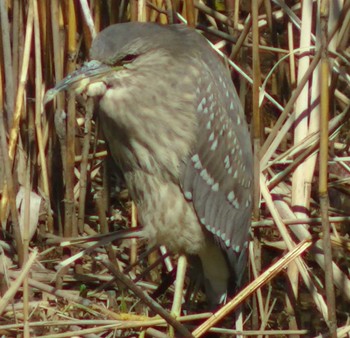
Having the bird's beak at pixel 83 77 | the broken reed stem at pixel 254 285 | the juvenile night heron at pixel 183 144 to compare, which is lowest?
the broken reed stem at pixel 254 285

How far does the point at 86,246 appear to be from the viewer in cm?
382

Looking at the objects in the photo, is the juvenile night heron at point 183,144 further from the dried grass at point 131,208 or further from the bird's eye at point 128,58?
the dried grass at point 131,208

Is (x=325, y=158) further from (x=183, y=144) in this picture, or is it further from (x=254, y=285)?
(x=183, y=144)

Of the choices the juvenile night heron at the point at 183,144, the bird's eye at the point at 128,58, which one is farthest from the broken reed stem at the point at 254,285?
the bird's eye at the point at 128,58

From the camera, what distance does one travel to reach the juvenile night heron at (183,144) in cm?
Answer: 348

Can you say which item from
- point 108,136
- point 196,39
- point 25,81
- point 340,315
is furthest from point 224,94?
point 340,315

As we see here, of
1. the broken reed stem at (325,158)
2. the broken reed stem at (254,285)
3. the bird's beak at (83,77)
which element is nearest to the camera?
the broken reed stem at (325,158)

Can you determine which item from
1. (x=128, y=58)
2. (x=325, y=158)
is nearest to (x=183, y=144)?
(x=128, y=58)

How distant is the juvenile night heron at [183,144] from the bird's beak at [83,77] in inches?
3.1

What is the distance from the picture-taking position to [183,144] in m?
3.60

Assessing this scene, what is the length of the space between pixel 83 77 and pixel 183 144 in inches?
22.1

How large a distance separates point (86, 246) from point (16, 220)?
13.5 inches

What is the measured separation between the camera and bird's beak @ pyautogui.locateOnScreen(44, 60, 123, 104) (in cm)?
317

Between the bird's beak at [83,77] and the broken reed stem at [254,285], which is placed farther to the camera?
the broken reed stem at [254,285]
